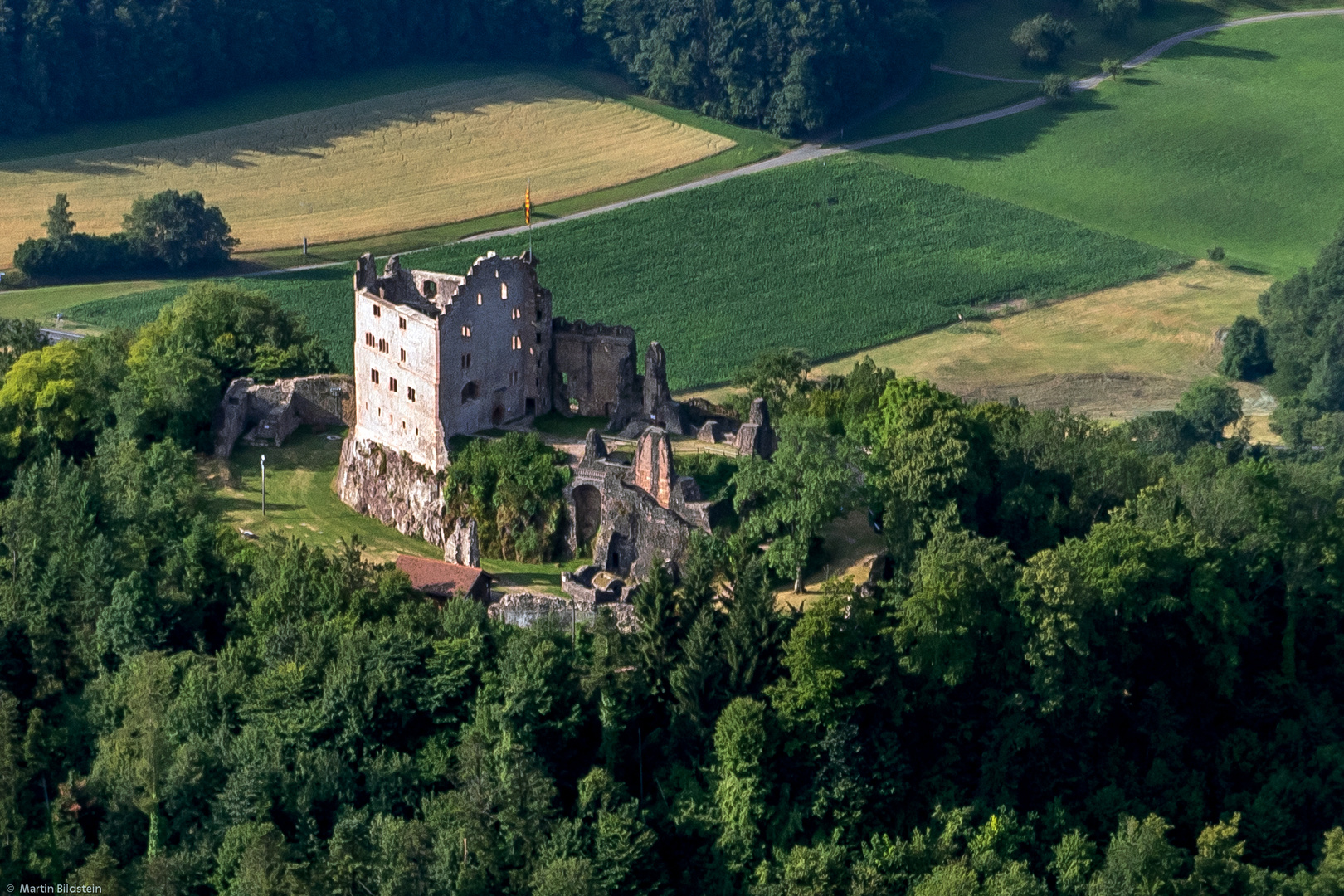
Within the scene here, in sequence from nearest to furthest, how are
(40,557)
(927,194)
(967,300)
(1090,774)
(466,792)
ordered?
(466,792) → (1090,774) → (40,557) → (967,300) → (927,194)

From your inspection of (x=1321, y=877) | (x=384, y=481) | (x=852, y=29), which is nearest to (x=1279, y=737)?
(x=1321, y=877)

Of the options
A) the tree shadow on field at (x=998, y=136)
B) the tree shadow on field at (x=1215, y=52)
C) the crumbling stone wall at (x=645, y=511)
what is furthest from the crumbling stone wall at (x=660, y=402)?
the tree shadow on field at (x=1215, y=52)

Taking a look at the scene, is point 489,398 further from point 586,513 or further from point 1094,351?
point 1094,351

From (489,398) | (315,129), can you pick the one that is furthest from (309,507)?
(315,129)

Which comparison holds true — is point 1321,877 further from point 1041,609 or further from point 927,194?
point 927,194

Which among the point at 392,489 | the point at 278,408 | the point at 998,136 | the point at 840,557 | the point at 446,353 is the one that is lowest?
the point at 840,557

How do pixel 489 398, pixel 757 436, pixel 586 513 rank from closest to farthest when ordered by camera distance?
pixel 586 513 → pixel 757 436 → pixel 489 398
